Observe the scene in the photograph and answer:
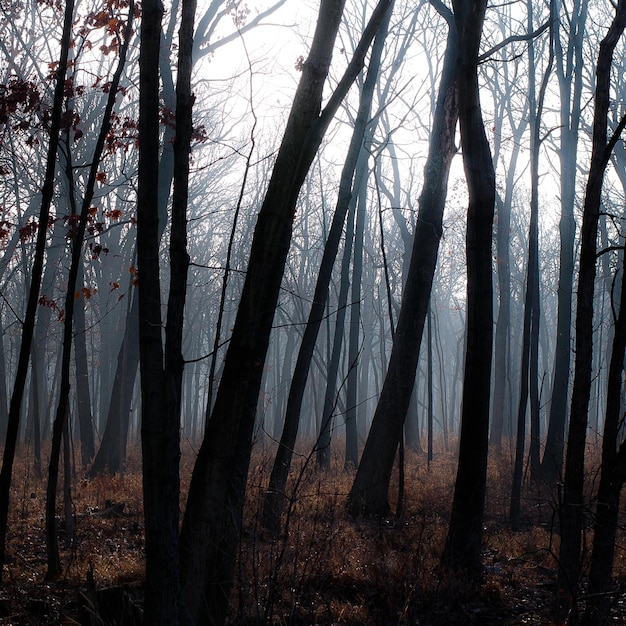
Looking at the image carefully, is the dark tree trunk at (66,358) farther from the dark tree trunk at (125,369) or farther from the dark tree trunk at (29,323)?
the dark tree trunk at (125,369)

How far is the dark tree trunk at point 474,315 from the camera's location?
5.98 m

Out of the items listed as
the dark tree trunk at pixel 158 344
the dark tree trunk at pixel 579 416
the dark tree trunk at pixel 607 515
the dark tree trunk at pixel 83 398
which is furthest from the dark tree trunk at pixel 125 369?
the dark tree trunk at pixel 607 515

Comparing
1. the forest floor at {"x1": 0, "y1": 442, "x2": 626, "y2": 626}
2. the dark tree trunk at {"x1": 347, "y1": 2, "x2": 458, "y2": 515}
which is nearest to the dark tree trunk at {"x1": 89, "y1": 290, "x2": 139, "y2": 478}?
the forest floor at {"x1": 0, "y1": 442, "x2": 626, "y2": 626}

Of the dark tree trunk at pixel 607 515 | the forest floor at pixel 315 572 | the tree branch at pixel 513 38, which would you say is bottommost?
the forest floor at pixel 315 572

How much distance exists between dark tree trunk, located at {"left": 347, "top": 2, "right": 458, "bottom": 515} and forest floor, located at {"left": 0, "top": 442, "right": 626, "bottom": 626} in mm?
539

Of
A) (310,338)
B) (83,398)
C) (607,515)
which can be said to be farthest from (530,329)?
(83,398)

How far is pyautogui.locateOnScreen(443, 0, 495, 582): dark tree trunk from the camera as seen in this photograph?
5980 millimetres

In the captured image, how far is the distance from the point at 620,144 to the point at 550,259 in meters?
16.2

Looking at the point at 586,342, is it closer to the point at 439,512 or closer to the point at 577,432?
the point at 577,432

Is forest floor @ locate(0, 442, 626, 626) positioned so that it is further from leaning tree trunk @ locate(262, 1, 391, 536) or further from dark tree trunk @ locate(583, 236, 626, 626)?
leaning tree trunk @ locate(262, 1, 391, 536)

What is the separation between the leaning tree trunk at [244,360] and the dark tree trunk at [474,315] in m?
2.23

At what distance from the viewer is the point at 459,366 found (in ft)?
117

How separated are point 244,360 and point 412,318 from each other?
5210 millimetres

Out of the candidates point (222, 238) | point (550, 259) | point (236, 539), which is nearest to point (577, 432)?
point (236, 539)
